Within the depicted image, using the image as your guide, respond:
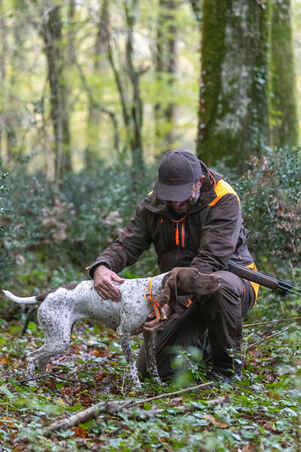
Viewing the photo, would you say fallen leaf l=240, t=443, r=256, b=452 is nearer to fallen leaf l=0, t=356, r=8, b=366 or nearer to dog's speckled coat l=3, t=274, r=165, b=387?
dog's speckled coat l=3, t=274, r=165, b=387

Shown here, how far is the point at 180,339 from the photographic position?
424 cm

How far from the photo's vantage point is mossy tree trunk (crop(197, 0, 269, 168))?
6.35m

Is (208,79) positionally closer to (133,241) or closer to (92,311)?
(133,241)

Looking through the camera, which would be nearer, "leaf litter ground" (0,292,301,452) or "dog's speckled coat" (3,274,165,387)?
"leaf litter ground" (0,292,301,452)

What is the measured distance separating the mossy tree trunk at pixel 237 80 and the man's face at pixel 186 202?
2.53 m

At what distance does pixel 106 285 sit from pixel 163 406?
0.96 m

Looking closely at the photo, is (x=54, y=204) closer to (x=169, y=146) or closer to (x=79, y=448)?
(x=79, y=448)

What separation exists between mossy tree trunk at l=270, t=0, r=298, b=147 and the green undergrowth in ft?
15.0

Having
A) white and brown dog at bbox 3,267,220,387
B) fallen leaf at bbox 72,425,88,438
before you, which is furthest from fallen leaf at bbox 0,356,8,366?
fallen leaf at bbox 72,425,88,438

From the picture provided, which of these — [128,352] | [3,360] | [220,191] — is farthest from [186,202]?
[3,360]

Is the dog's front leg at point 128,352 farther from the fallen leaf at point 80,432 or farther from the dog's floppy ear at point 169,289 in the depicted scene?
the fallen leaf at point 80,432

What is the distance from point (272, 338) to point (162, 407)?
5.63ft

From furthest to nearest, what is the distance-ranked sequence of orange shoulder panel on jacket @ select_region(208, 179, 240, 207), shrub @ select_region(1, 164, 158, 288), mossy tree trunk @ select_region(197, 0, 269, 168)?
1. shrub @ select_region(1, 164, 158, 288)
2. mossy tree trunk @ select_region(197, 0, 269, 168)
3. orange shoulder panel on jacket @ select_region(208, 179, 240, 207)

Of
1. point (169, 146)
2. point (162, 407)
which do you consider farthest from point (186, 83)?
point (162, 407)
